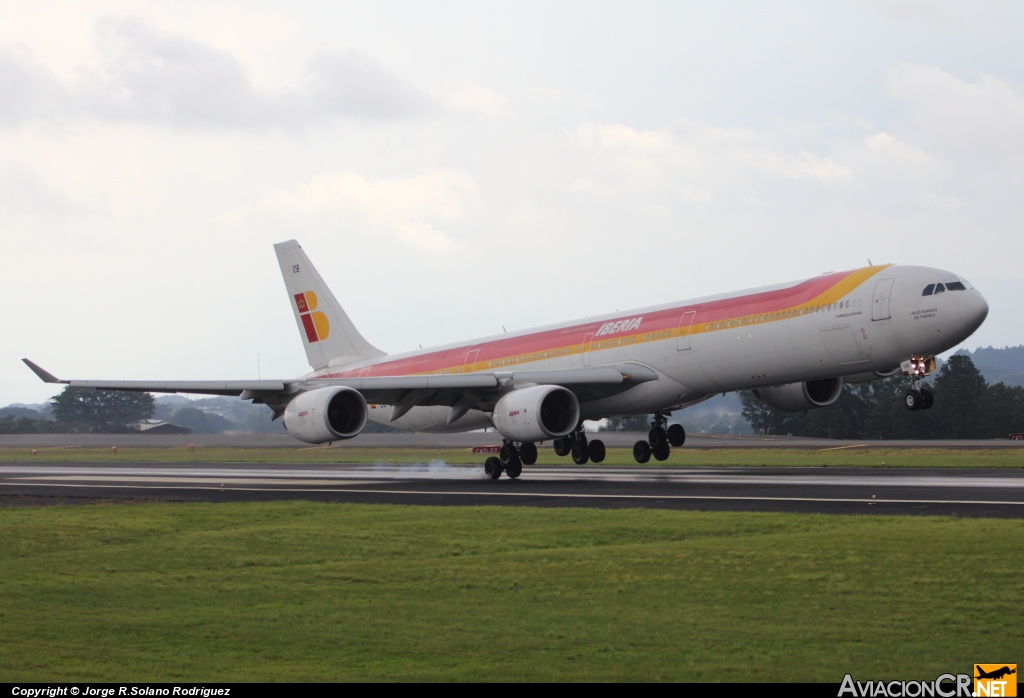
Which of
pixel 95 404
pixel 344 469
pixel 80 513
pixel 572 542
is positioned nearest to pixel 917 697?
pixel 572 542

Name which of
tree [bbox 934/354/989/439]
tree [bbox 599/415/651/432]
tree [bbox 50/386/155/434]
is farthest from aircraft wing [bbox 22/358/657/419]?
tree [bbox 50/386/155/434]

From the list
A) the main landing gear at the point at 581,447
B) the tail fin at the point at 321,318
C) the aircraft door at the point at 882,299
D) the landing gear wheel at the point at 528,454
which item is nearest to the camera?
the aircraft door at the point at 882,299

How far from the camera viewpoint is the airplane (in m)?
29.2

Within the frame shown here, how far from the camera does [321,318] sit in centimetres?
4700

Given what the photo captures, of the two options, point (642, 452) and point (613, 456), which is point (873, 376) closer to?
point (642, 452)

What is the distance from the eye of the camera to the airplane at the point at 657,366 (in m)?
29.2

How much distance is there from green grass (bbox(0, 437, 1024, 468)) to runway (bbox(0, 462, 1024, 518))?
17.3 ft

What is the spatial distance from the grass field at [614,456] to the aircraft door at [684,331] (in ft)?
30.7

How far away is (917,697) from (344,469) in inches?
1533

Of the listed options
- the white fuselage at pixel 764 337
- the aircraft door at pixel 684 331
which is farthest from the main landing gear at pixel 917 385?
the aircraft door at pixel 684 331

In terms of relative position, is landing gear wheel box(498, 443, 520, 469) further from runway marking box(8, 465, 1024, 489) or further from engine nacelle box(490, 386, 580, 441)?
engine nacelle box(490, 386, 580, 441)

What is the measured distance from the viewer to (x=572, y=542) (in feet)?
54.7

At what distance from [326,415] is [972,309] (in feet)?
58.8

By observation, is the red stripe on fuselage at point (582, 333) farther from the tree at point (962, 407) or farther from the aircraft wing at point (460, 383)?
the tree at point (962, 407)
